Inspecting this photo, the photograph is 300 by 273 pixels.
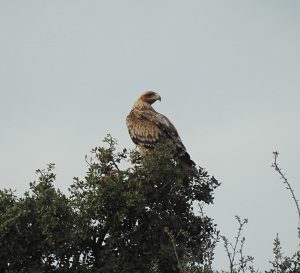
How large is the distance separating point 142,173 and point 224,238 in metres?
7.24

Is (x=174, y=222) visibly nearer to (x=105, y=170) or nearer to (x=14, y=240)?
(x=105, y=170)

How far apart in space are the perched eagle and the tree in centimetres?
250

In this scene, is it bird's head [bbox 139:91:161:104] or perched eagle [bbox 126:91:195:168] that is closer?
perched eagle [bbox 126:91:195:168]

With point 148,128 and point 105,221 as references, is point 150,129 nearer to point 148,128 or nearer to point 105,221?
point 148,128

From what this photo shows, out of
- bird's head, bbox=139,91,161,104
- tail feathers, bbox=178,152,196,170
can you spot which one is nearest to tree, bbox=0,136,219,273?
tail feathers, bbox=178,152,196,170

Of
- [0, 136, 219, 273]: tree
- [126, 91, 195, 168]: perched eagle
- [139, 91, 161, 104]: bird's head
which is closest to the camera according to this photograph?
[0, 136, 219, 273]: tree

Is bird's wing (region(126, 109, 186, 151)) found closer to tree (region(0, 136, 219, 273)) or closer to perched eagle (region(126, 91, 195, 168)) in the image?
perched eagle (region(126, 91, 195, 168))

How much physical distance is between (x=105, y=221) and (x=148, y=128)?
5218 millimetres

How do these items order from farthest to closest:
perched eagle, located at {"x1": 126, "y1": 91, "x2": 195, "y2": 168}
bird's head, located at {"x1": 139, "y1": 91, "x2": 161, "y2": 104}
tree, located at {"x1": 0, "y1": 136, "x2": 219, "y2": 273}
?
1. bird's head, located at {"x1": 139, "y1": 91, "x2": 161, "y2": 104}
2. perched eagle, located at {"x1": 126, "y1": 91, "x2": 195, "y2": 168}
3. tree, located at {"x1": 0, "y1": 136, "x2": 219, "y2": 273}

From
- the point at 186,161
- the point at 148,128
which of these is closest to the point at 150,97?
the point at 148,128

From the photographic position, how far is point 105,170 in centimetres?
1822

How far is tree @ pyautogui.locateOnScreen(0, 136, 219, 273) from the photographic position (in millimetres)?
17391

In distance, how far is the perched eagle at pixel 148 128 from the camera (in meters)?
22.0

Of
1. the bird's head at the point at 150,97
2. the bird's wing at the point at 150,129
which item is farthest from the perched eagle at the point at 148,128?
the bird's head at the point at 150,97
